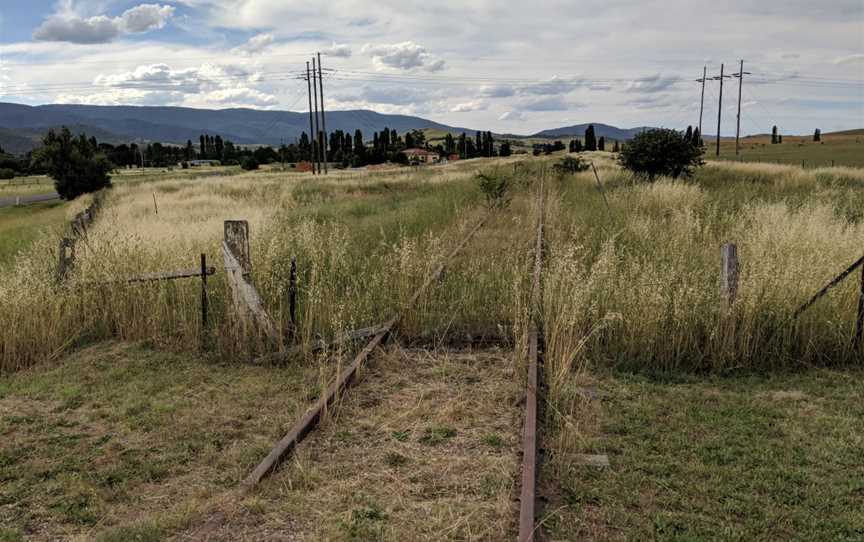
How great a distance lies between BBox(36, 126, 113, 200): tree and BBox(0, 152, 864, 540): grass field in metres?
46.8

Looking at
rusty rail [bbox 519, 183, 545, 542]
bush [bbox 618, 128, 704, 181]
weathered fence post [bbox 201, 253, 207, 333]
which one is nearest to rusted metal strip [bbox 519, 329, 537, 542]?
rusty rail [bbox 519, 183, 545, 542]

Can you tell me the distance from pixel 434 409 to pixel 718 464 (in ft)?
6.65

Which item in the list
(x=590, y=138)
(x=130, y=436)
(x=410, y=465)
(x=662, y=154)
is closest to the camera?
(x=410, y=465)

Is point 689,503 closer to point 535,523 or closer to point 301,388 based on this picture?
point 535,523

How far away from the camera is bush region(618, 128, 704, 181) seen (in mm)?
25125

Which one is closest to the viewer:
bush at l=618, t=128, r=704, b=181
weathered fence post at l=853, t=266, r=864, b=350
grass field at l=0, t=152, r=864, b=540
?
grass field at l=0, t=152, r=864, b=540

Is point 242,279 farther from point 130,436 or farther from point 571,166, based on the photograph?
point 571,166

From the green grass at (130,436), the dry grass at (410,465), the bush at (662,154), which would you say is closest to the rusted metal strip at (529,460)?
the dry grass at (410,465)

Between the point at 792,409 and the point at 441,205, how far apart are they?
1506cm

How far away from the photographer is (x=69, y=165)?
166ft

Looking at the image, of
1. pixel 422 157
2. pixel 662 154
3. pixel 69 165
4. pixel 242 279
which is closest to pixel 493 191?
pixel 662 154

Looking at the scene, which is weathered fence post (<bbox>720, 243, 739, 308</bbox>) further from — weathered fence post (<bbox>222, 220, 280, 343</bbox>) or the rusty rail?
weathered fence post (<bbox>222, 220, 280, 343</bbox>)

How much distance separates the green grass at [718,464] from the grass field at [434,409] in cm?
2

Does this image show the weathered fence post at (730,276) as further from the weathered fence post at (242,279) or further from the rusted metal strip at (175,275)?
the rusted metal strip at (175,275)
